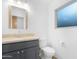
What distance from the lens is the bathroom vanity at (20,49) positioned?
1706 millimetres

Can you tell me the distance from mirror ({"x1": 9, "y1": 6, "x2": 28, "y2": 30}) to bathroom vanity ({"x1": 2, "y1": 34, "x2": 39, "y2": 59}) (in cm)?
74

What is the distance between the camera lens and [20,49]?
1.99 meters

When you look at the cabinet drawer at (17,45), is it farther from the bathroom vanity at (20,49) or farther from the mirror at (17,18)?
the mirror at (17,18)

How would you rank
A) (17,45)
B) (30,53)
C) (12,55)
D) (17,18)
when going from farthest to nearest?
(17,18) → (30,53) → (17,45) → (12,55)

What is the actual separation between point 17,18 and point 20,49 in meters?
1.16

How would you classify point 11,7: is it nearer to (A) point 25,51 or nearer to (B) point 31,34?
(B) point 31,34

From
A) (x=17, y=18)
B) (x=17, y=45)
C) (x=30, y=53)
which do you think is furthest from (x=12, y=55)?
(x=17, y=18)

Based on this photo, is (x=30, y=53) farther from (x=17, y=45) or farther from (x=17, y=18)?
(x=17, y=18)

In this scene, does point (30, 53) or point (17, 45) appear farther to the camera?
point (30, 53)

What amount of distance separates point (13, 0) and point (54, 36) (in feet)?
5.65

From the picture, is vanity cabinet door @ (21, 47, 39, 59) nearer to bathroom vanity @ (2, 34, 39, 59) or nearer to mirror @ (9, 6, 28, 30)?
bathroom vanity @ (2, 34, 39, 59)

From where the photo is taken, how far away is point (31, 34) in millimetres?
3246

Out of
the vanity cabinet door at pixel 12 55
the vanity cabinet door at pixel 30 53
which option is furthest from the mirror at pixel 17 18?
the vanity cabinet door at pixel 12 55

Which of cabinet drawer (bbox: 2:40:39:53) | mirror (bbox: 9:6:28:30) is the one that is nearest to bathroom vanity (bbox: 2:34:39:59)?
cabinet drawer (bbox: 2:40:39:53)
